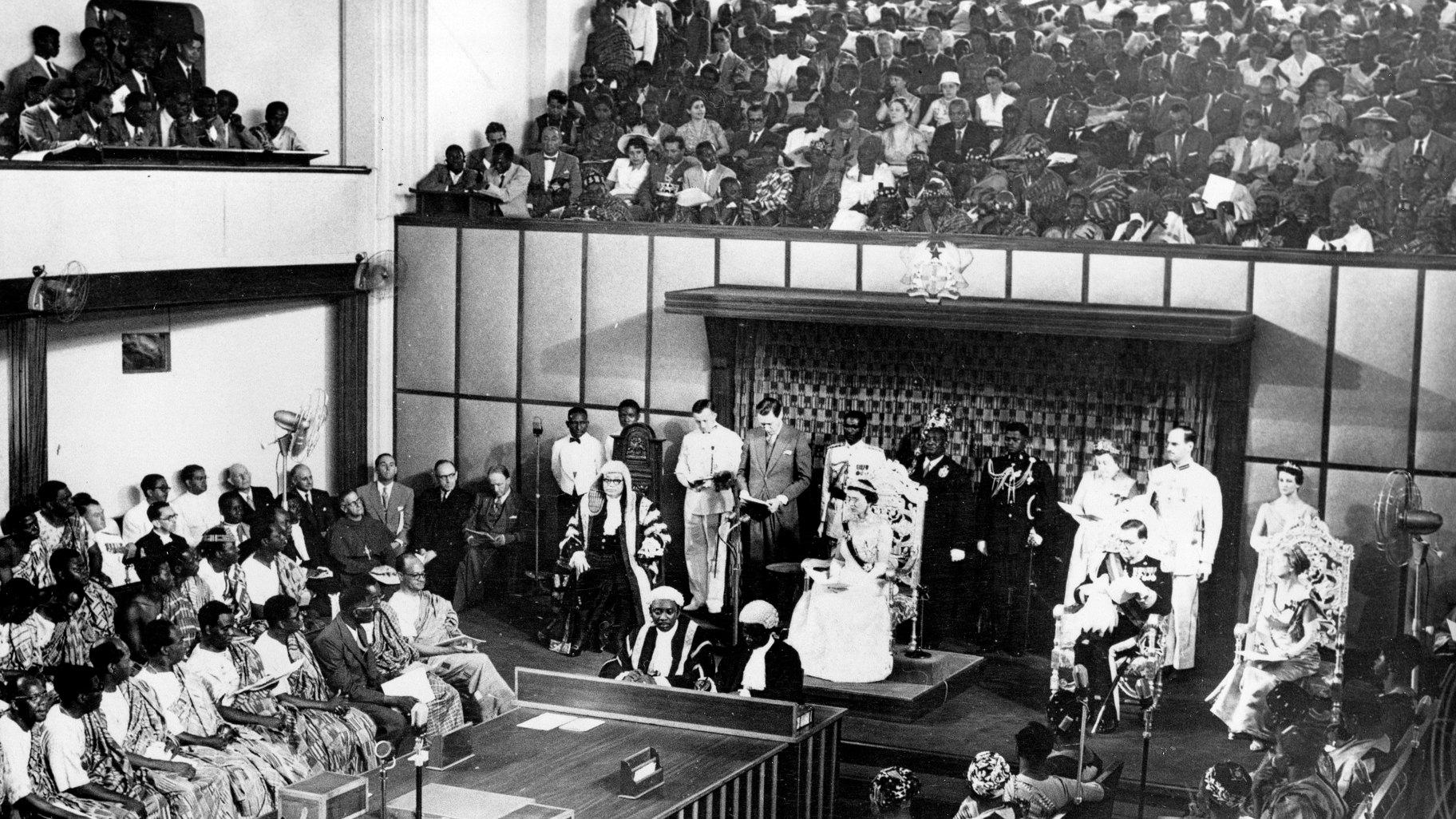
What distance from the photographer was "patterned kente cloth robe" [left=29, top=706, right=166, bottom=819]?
880 centimetres

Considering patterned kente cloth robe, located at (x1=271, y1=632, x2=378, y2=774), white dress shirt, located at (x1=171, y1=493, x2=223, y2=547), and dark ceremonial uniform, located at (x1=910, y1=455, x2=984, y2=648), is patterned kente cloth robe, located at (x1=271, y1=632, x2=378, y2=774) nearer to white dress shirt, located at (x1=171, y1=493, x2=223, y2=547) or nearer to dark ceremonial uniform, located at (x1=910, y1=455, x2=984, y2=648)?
white dress shirt, located at (x1=171, y1=493, x2=223, y2=547)

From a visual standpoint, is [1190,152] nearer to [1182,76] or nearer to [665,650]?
[1182,76]

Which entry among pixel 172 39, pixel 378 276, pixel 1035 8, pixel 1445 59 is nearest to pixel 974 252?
pixel 1035 8

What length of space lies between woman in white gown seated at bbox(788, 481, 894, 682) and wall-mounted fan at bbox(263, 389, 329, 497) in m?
5.00

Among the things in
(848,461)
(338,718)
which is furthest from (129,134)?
(848,461)

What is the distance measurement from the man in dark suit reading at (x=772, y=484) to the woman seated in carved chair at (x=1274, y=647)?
Answer: 3.67m

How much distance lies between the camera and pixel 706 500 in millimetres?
14242

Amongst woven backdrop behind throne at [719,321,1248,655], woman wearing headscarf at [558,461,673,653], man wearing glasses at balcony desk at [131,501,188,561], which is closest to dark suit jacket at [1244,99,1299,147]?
woven backdrop behind throne at [719,321,1248,655]

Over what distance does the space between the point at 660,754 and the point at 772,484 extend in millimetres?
4976

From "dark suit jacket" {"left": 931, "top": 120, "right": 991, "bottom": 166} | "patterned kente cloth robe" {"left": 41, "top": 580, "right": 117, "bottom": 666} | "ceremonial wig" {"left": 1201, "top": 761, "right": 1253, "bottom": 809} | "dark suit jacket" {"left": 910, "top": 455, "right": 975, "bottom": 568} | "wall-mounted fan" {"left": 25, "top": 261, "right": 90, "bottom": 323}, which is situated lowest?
"ceremonial wig" {"left": 1201, "top": 761, "right": 1253, "bottom": 809}

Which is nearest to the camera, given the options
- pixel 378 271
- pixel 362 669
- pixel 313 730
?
pixel 313 730

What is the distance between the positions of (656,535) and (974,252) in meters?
3.31

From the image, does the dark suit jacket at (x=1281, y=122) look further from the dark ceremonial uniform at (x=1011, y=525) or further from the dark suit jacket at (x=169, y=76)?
the dark suit jacket at (x=169, y=76)

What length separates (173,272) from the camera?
1403cm
